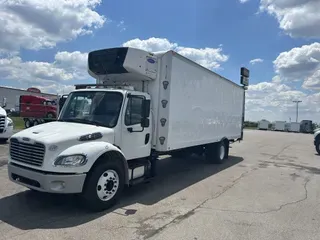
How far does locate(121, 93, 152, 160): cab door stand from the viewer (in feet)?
21.7

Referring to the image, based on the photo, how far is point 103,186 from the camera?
5773 millimetres

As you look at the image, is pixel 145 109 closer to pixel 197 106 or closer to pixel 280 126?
pixel 197 106

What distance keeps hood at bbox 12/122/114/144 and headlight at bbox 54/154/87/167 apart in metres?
0.32

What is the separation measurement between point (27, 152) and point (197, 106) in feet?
18.1

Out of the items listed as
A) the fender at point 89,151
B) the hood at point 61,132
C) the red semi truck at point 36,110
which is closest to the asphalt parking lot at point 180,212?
the fender at point 89,151

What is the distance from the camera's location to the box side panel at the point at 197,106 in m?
8.09

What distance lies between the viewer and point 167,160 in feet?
40.8

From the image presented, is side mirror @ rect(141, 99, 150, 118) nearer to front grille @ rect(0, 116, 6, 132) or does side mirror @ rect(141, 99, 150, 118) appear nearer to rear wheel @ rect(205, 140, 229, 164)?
rear wheel @ rect(205, 140, 229, 164)

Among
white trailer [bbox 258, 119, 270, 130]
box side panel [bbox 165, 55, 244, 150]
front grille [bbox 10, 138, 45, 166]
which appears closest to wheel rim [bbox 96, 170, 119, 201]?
front grille [bbox 10, 138, 45, 166]

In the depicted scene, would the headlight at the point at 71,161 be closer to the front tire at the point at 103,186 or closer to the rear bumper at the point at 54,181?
the rear bumper at the point at 54,181

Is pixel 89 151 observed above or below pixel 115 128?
below

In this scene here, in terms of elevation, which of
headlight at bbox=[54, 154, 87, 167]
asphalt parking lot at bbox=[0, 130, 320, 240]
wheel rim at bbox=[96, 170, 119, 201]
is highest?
headlight at bbox=[54, 154, 87, 167]

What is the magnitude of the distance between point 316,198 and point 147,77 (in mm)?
5167

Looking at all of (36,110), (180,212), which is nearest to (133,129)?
(180,212)
